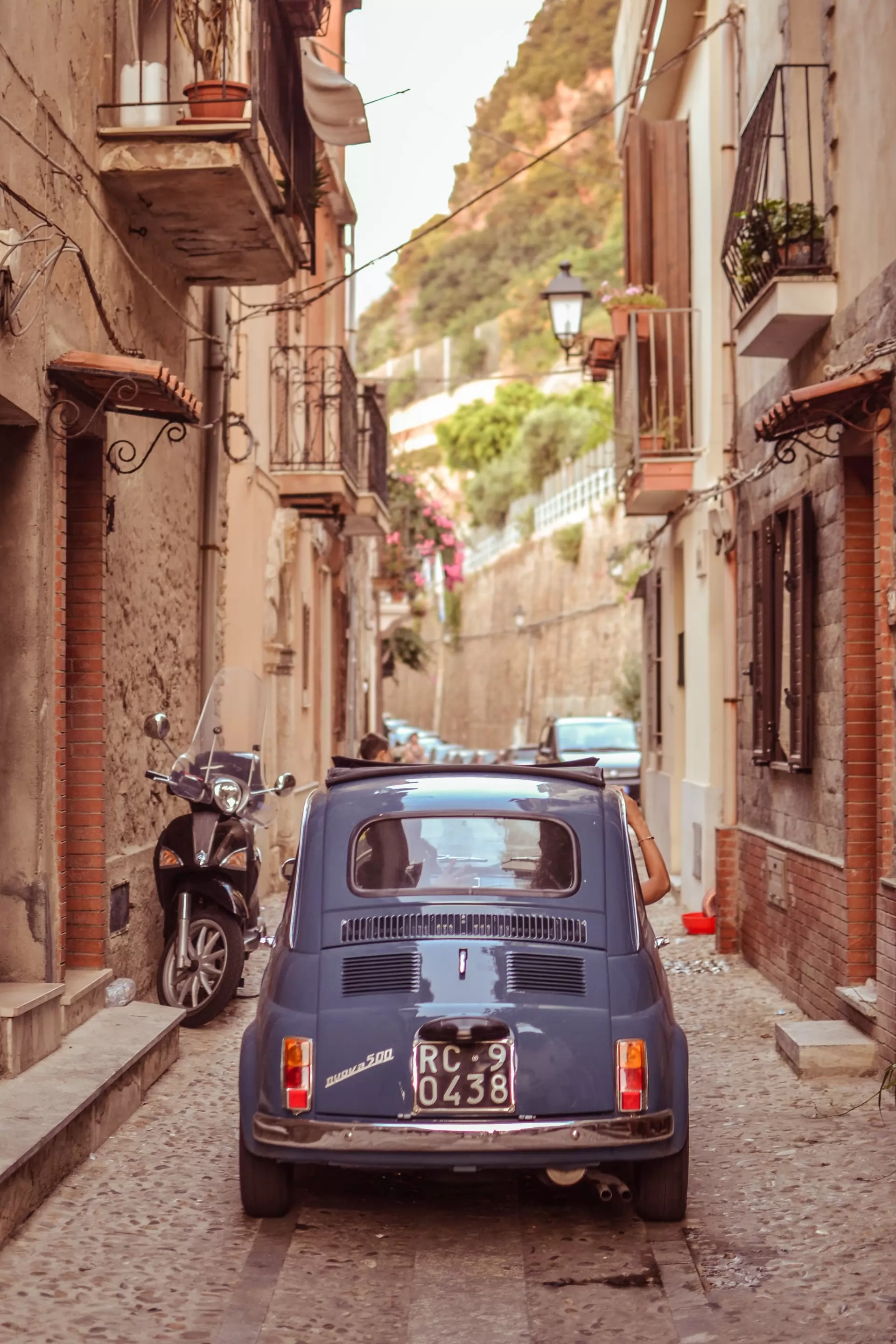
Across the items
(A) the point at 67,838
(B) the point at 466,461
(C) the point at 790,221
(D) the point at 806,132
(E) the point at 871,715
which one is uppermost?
(B) the point at 466,461

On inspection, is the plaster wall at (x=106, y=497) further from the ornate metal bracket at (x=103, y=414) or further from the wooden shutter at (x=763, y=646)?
the wooden shutter at (x=763, y=646)

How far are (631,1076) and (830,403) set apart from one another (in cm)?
413

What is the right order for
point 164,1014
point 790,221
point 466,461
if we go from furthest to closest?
point 466,461, point 790,221, point 164,1014

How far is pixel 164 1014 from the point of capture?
845 centimetres

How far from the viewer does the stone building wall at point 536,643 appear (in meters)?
45.2

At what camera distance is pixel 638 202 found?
655 inches

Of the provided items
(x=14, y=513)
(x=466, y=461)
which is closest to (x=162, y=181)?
(x=14, y=513)

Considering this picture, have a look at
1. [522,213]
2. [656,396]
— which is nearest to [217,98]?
[656,396]

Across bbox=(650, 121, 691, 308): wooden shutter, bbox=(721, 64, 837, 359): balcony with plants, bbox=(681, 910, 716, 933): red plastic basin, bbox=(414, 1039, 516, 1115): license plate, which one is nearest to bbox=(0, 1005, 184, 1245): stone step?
bbox=(414, 1039, 516, 1115): license plate

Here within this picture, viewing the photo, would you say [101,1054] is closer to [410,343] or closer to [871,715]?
[871,715]

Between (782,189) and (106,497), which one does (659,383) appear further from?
(106,497)

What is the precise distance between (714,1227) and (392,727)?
157ft

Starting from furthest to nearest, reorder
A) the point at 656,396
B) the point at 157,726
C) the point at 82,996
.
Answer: the point at 656,396, the point at 157,726, the point at 82,996

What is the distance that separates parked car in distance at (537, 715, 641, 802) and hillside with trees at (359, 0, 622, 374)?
88.2 meters
